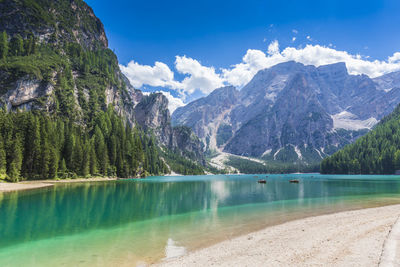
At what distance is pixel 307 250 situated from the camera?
48.2 ft

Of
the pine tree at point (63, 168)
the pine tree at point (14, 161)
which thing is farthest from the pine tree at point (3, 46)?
the pine tree at point (14, 161)

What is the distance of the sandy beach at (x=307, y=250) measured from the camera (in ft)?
39.0

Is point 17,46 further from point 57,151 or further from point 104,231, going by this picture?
point 104,231

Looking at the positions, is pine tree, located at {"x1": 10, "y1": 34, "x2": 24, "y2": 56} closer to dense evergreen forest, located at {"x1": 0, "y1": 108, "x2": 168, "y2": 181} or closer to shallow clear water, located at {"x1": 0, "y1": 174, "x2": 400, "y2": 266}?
dense evergreen forest, located at {"x1": 0, "y1": 108, "x2": 168, "y2": 181}

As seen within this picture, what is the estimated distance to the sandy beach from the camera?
39.0 ft

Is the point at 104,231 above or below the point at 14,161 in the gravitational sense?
below

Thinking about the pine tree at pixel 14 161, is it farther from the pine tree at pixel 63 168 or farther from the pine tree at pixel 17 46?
the pine tree at pixel 17 46

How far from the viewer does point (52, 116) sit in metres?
117

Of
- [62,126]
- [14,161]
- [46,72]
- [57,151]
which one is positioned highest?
[46,72]

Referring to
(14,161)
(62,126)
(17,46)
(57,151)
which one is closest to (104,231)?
(14,161)

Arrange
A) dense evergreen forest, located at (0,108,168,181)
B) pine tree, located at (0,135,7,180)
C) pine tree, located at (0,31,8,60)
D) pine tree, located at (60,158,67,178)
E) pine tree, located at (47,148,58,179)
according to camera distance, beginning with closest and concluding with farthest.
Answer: pine tree, located at (0,135,7,180)
dense evergreen forest, located at (0,108,168,181)
pine tree, located at (47,148,58,179)
pine tree, located at (60,158,67,178)
pine tree, located at (0,31,8,60)

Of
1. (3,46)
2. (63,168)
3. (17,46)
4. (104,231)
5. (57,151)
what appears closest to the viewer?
(104,231)

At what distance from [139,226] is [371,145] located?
22975cm

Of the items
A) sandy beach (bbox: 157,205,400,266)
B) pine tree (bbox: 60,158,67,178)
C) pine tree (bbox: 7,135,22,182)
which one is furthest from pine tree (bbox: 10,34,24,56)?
sandy beach (bbox: 157,205,400,266)
